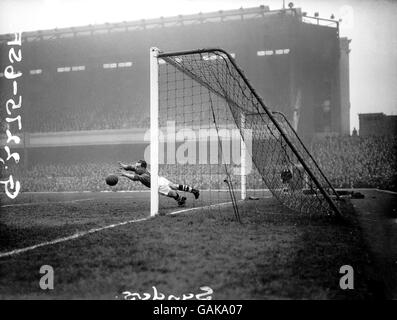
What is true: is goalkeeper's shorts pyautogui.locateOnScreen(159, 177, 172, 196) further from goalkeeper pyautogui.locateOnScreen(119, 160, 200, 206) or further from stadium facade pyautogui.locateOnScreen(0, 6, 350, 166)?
stadium facade pyautogui.locateOnScreen(0, 6, 350, 166)

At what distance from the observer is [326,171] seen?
64.1 ft

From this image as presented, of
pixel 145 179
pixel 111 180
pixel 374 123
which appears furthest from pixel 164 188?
pixel 374 123

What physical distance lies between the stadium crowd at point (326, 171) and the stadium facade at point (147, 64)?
335 cm

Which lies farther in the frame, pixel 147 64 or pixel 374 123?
pixel 147 64

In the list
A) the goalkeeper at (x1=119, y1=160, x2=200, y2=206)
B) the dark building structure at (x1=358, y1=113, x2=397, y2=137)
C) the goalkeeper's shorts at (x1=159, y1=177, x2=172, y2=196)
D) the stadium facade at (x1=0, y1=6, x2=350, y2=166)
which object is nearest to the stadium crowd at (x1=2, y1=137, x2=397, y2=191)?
the stadium facade at (x1=0, y1=6, x2=350, y2=166)

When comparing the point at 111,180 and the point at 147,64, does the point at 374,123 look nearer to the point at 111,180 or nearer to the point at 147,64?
the point at 147,64

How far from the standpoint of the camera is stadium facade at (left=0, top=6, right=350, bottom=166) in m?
29.4

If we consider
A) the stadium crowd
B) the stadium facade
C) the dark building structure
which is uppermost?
the stadium facade

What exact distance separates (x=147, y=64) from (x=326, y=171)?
1950 cm

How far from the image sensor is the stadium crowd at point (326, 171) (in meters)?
17.3

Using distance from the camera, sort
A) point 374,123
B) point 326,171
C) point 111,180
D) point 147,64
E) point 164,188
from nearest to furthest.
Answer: point 164,188 → point 111,180 → point 326,171 → point 374,123 → point 147,64

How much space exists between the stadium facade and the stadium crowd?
3.35m

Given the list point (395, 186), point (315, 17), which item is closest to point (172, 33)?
point (315, 17)

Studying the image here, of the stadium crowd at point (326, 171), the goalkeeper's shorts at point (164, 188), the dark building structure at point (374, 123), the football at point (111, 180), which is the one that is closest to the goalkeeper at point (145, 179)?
the goalkeeper's shorts at point (164, 188)
